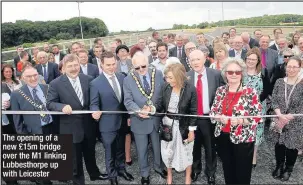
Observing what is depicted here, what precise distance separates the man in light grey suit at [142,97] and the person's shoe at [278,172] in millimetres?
1893

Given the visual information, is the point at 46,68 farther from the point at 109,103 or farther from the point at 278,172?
the point at 278,172

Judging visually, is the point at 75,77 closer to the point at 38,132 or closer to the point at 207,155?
the point at 38,132

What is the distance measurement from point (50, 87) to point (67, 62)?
41 centimetres

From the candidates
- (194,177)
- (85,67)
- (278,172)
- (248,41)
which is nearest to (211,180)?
(194,177)

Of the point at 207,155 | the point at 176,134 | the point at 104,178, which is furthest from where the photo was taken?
the point at 104,178

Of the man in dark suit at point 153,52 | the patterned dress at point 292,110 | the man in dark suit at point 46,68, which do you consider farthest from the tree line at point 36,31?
the patterned dress at point 292,110

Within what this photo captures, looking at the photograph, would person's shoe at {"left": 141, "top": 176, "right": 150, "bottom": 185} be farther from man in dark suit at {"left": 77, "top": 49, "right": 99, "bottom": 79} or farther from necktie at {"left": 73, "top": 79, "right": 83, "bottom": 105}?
man in dark suit at {"left": 77, "top": 49, "right": 99, "bottom": 79}

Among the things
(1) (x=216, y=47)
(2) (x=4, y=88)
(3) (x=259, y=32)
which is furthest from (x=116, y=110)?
(3) (x=259, y=32)

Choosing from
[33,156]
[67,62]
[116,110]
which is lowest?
[33,156]

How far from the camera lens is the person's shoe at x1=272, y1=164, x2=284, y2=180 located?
466 centimetres

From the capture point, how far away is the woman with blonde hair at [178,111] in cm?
395

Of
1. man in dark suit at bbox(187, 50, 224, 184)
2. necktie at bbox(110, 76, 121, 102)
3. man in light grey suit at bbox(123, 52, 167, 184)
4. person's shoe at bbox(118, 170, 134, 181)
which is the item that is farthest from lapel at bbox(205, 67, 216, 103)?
person's shoe at bbox(118, 170, 134, 181)

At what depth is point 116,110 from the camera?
4355 millimetres

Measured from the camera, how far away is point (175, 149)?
417 centimetres
